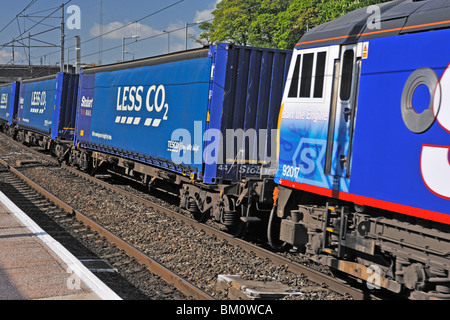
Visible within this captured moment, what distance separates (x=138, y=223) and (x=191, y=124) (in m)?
2.79

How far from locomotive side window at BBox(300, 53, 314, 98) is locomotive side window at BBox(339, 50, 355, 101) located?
70 centimetres

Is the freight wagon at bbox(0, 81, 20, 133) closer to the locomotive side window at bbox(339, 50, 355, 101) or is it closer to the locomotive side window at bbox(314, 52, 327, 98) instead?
the locomotive side window at bbox(314, 52, 327, 98)

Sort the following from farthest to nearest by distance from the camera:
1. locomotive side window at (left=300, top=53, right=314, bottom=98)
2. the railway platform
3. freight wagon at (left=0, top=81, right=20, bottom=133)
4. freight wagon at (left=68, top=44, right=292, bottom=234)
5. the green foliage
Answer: the green foliage → freight wagon at (left=0, top=81, right=20, bottom=133) → freight wagon at (left=68, top=44, right=292, bottom=234) → locomotive side window at (left=300, top=53, right=314, bottom=98) → the railway platform

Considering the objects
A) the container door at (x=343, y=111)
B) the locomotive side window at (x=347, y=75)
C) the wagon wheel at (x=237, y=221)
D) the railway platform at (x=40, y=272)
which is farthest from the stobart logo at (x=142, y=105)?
the locomotive side window at (x=347, y=75)

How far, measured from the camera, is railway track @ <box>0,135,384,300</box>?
7.65 m

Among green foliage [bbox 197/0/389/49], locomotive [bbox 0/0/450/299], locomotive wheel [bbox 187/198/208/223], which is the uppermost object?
green foliage [bbox 197/0/389/49]

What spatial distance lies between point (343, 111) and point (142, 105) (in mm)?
7702

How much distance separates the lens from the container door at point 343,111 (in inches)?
267

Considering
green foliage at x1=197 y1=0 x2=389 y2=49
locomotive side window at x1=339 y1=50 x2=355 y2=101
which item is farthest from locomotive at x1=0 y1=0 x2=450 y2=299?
green foliage at x1=197 y1=0 x2=389 y2=49

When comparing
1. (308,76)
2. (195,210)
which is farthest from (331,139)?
(195,210)

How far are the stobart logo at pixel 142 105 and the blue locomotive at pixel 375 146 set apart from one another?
197 inches

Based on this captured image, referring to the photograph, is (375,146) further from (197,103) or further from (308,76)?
(197,103)

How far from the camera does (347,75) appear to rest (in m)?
6.95

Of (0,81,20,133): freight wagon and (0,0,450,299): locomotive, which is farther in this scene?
(0,81,20,133): freight wagon
